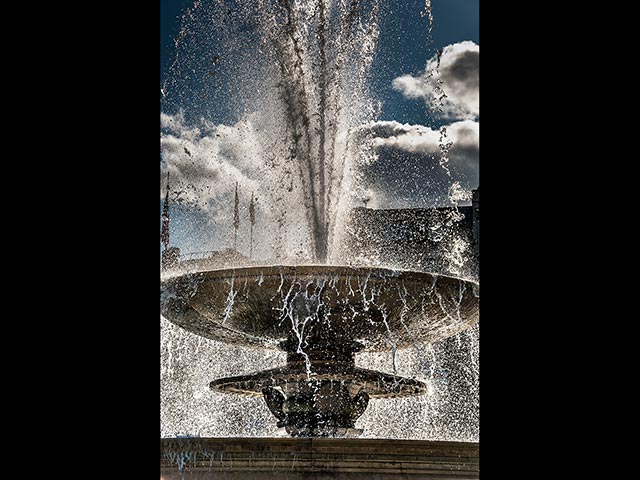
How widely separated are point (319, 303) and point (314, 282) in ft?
0.77

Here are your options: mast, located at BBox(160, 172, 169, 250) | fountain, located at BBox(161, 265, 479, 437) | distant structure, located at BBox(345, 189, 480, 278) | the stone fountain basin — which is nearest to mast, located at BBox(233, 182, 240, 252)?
mast, located at BBox(160, 172, 169, 250)

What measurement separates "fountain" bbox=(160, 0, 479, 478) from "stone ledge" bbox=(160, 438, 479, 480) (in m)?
0.04

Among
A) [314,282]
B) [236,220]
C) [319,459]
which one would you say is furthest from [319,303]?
[236,220]

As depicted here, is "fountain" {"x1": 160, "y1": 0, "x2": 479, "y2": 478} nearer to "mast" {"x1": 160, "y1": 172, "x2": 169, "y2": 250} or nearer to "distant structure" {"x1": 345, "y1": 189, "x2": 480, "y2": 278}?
"mast" {"x1": 160, "y1": 172, "x2": 169, "y2": 250}

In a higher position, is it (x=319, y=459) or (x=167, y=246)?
(x=167, y=246)

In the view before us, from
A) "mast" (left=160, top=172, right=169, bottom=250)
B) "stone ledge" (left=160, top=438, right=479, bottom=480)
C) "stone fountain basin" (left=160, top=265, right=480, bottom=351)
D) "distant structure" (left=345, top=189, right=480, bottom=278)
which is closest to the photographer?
"stone ledge" (left=160, top=438, right=479, bottom=480)

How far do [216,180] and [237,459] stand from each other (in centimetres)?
998

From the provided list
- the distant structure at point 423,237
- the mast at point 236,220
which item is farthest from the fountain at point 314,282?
the distant structure at point 423,237

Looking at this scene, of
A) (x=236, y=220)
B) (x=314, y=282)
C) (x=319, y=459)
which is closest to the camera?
(x=319, y=459)

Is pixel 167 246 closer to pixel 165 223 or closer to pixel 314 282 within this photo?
pixel 165 223

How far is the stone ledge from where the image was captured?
14.3 ft

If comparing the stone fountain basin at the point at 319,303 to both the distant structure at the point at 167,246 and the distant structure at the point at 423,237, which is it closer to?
the distant structure at the point at 167,246

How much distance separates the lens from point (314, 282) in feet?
16.1
